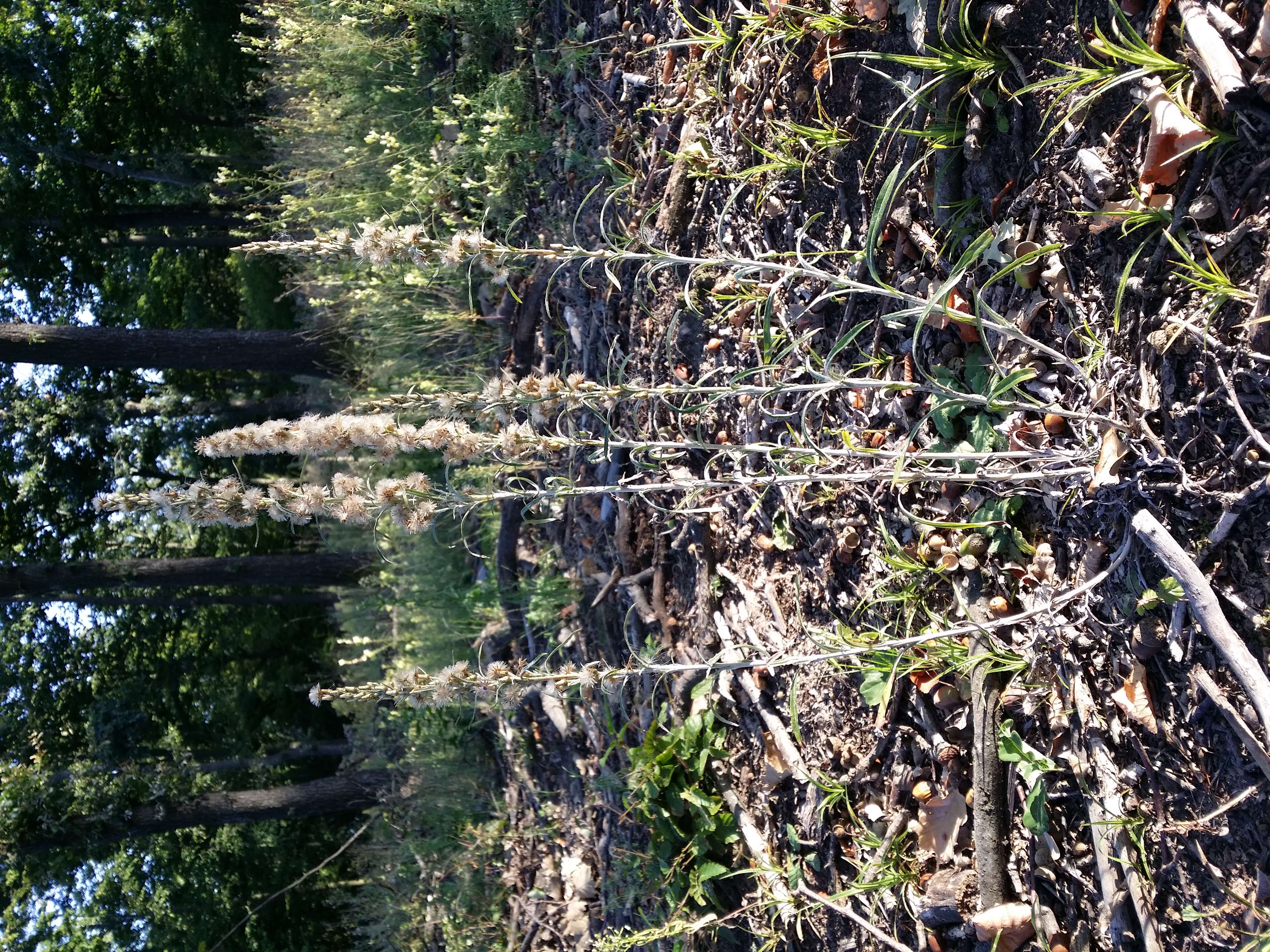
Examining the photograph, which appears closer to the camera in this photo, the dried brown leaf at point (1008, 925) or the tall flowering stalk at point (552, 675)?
the tall flowering stalk at point (552, 675)

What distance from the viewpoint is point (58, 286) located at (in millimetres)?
9914

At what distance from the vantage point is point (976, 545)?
7.86 ft

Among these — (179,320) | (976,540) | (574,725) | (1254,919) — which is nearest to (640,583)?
(574,725)

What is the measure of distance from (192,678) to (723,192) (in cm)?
1065

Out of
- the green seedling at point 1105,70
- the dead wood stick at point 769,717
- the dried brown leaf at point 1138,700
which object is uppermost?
the green seedling at point 1105,70

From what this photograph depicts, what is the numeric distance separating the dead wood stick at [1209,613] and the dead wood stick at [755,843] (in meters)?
1.62

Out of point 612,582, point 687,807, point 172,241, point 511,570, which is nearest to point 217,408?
point 172,241

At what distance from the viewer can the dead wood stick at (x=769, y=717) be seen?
296 centimetres

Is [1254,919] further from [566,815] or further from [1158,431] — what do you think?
[566,815]

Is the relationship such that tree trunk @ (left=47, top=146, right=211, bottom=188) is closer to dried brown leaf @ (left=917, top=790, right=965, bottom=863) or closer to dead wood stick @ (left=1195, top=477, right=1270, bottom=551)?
dried brown leaf @ (left=917, top=790, right=965, bottom=863)

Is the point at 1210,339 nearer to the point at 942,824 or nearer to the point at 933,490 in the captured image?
the point at 933,490

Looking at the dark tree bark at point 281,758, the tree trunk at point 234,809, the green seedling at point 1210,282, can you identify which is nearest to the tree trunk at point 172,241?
the dark tree bark at point 281,758

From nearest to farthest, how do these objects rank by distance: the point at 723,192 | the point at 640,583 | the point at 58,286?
the point at 723,192 < the point at 640,583 < the point at 58,286

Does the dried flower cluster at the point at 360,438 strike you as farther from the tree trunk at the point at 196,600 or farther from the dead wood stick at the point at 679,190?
the tree trunk at the point at 196,600
